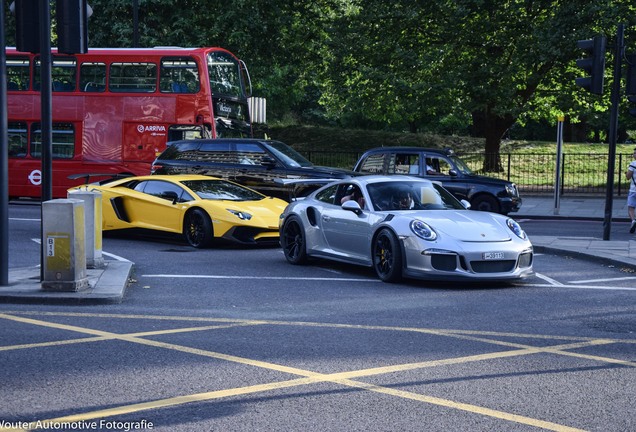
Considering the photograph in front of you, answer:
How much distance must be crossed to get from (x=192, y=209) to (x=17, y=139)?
12.1 m

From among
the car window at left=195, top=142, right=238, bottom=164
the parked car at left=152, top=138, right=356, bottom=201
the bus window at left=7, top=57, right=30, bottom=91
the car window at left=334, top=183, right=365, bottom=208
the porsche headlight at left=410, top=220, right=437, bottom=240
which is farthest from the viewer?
the bus window at left=7, top=57, right=30, bottom=91

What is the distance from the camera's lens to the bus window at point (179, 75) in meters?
23.8

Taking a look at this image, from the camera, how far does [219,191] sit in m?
16.4

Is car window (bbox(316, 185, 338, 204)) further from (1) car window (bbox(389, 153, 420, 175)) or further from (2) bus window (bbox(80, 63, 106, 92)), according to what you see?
(2) bus window (bbox(80, 63, 106, 92))

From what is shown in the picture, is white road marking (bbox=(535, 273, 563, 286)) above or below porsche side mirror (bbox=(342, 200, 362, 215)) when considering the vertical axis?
below

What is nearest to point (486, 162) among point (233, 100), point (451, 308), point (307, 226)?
point (233, 100)

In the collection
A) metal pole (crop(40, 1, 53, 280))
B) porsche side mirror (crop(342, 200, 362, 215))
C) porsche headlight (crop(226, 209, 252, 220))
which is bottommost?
porsche headlight (crop(226, 209, 252, 220))

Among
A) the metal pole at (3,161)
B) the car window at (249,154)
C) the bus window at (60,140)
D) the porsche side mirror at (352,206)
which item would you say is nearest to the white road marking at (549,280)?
the porsche side mirror at (352,206)

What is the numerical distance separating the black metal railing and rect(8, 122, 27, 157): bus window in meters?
12.8

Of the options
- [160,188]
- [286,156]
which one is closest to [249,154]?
[286,156]

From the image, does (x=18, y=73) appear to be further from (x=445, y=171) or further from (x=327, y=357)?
(x=327, y=357)

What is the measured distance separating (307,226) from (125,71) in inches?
502

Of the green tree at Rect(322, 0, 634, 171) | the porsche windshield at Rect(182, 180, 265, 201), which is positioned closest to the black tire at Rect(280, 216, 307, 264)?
the porsche windshield at Rect(182, 180, 265, 201)

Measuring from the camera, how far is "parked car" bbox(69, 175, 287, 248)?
15.6 m
